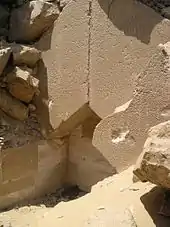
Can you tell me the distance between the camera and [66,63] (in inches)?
137

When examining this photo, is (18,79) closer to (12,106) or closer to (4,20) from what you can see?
(12,106)

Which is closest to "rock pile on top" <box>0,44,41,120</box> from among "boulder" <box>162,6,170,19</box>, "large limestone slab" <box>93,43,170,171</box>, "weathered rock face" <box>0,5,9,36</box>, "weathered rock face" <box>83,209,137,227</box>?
"weathered rock face" <box>0,5,9,36</box>

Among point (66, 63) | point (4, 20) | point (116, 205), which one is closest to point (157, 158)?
point (116, 205)

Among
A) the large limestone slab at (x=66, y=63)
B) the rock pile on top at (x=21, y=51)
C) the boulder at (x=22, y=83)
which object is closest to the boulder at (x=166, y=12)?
the large limestone slab at (x=66, y=63)

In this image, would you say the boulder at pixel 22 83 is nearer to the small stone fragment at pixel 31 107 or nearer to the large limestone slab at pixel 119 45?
the small stone fragment at pixel 31 107

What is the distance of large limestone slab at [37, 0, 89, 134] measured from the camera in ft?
11.0

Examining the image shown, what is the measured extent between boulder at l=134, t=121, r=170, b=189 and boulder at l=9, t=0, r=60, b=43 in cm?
180

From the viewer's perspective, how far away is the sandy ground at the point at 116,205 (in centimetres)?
206

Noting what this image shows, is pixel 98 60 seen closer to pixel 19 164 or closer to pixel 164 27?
pixel 164 27

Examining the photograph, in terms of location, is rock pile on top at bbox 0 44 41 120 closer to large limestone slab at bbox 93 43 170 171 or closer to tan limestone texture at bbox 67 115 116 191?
tan limestone texture at bbox 67 115 116 191

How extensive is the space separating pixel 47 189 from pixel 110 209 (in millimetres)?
1665

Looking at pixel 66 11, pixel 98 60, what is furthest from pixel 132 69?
pixel 66 11

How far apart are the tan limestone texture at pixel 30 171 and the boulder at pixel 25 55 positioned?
23.3 inches

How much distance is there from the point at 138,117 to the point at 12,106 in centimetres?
121
